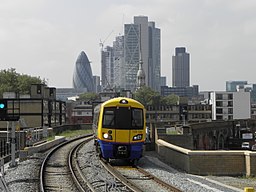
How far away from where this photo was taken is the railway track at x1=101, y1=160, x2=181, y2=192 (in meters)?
14.5

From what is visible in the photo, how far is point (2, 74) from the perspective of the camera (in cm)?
10488

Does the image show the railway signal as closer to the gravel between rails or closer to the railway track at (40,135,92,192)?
the gravel between rails

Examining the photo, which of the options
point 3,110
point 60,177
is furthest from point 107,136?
point 3,110

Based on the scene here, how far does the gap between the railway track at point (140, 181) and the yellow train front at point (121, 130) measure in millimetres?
966

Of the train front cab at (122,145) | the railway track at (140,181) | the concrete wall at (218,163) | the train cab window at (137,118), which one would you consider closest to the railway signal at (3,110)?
the train front cab at (122,145)

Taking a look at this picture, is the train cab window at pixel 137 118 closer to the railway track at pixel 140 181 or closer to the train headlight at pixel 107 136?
the train headlight at pixel 107 136

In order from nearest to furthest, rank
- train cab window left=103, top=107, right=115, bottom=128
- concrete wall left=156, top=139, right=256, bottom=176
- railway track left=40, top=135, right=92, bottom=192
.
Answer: railway track left=40, top=135, right=92, bottom=192
concrete wall left=156, top=139, right=256, bottom=176
train cab window left=103, top=107, right=115, bottom=128

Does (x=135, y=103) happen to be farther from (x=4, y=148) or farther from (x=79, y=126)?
(x=79, y=126)

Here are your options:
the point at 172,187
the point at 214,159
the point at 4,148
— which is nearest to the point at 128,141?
the point at 214,159

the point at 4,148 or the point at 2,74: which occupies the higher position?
the point at 2,74

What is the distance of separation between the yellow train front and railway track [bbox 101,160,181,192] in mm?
966

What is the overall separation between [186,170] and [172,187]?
6.94 m

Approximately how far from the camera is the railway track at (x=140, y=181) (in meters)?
14.5

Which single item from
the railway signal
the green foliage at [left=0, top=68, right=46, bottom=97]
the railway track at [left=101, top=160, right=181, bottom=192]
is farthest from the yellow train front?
the green foliage at [left=0, top=68, right=46, bottom=97]
